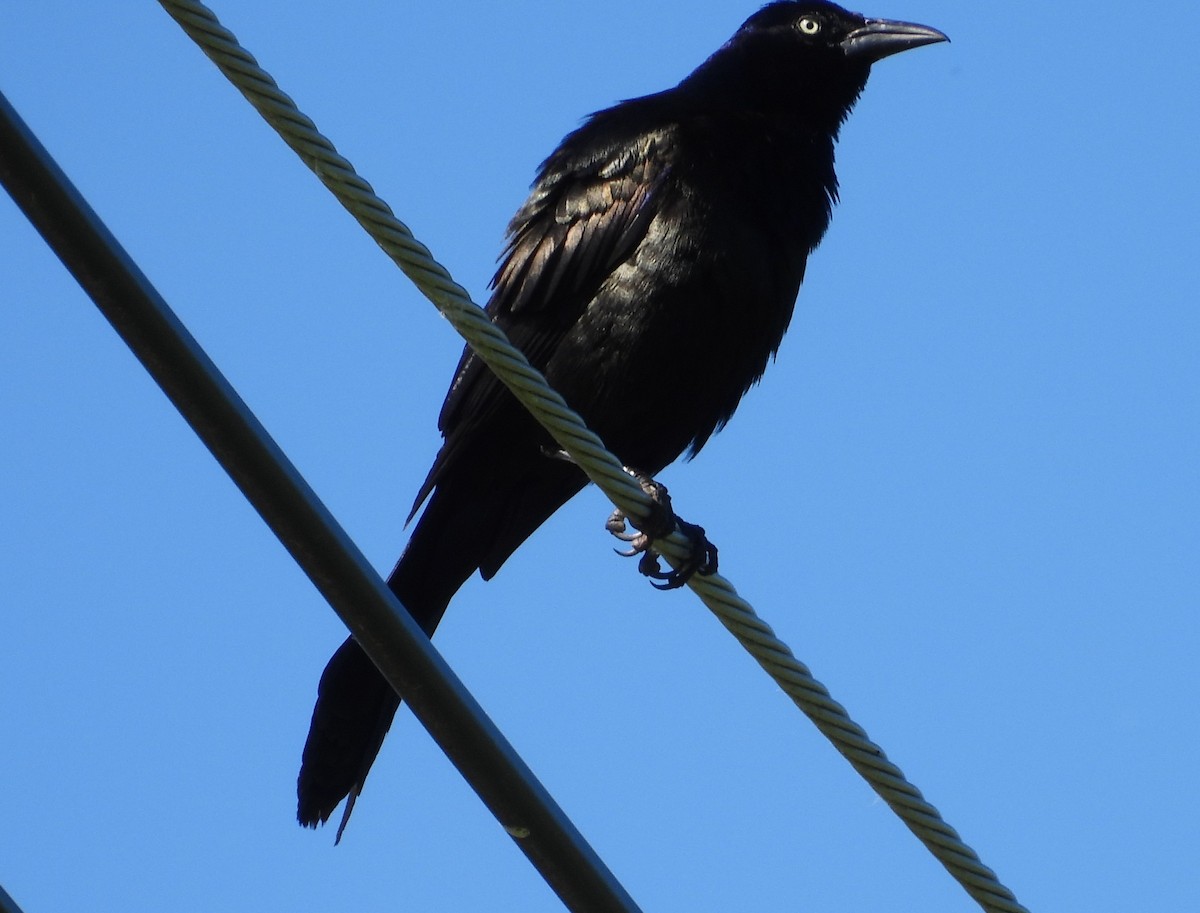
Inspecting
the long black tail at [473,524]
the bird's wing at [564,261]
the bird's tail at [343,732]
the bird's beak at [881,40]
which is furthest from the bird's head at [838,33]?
the bird's tail at [343,732]

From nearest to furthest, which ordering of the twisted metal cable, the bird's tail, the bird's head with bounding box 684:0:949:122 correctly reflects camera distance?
1. the twisted metal cable
2. the bird's tail
3. the bird's head with bounding box 684:0:949:122

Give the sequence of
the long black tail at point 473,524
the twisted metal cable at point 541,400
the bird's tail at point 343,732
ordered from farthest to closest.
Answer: the long black tail at point 473,524 → the bird's tail at point 343,732 → the twisted metal cable at point 541,400

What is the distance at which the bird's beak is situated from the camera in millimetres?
6105

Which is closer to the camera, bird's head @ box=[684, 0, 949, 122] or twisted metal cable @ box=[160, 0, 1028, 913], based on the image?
twisted metal cable @ box=[160, 0, 1028, 913]

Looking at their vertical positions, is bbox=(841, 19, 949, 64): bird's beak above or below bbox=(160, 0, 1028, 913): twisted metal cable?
above

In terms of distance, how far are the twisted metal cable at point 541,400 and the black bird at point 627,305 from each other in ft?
5.81

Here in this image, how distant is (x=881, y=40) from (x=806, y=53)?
0.31 meters

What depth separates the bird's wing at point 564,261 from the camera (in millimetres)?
4953

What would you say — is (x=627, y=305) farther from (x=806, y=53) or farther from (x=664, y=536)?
(x=806, y=53)

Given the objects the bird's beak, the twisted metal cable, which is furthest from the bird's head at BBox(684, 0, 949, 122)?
the twisted metal cable

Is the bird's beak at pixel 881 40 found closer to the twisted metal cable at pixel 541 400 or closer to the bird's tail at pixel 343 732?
the bird's tail at pixel 343 732

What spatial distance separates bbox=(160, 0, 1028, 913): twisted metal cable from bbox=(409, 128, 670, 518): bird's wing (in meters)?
1.98

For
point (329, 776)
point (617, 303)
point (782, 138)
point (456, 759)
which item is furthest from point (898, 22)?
point (456, 759)

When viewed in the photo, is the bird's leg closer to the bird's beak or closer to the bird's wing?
the bird's wing
